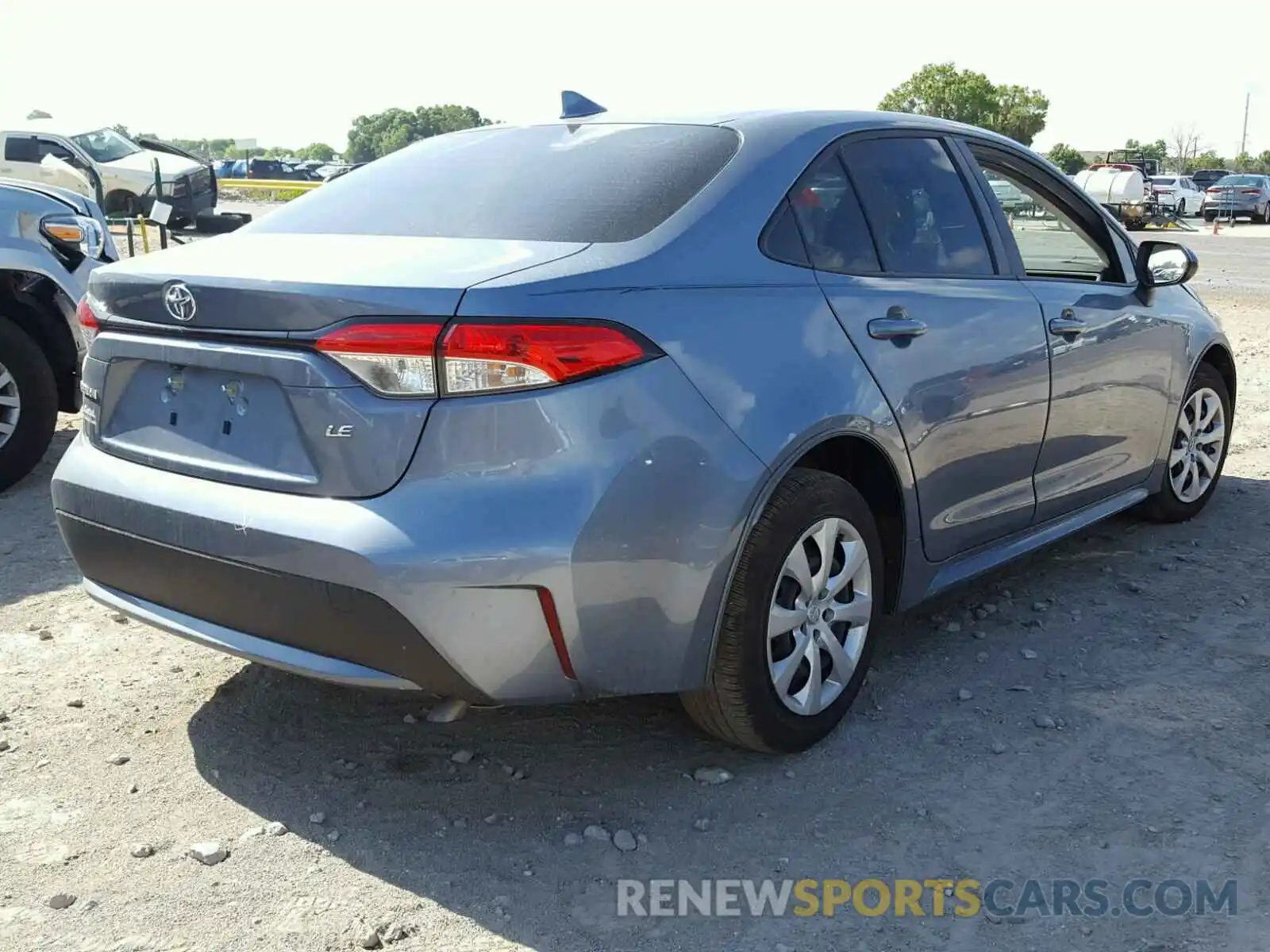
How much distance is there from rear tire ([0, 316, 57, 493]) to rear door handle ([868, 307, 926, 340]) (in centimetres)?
416

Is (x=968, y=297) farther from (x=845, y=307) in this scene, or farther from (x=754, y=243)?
(x=754, y=243)

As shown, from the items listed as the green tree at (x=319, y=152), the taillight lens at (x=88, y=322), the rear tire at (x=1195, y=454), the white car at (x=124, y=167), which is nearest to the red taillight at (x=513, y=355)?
the taillight lens at (x=88, y=322)

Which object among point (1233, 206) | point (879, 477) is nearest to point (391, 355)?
point (879, 477)

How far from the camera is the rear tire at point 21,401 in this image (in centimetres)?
581

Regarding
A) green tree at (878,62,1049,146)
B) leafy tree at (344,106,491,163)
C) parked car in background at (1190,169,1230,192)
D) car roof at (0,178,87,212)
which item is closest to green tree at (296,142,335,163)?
leafy tree at (344,106,491,163)

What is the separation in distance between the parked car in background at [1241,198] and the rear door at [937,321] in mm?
36686

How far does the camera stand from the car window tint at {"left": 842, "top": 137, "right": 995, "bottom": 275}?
143 inches

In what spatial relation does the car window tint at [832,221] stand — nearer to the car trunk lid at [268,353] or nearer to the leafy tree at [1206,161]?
the car trunk lid at [268,353]

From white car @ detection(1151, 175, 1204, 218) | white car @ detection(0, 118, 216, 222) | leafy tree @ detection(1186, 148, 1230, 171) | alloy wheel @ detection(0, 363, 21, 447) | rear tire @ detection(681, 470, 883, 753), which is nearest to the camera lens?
rear tire @ detection(681, 470, 883, 753)

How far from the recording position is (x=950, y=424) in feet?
12.0

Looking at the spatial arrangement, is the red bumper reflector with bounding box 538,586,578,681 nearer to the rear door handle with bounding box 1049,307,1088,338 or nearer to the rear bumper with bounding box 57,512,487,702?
the rear bumper with bounding box 57,512,487,702

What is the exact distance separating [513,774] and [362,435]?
109cm

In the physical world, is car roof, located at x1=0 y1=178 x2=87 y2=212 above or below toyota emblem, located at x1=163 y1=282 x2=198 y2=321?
above

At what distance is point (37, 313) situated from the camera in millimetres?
6098
